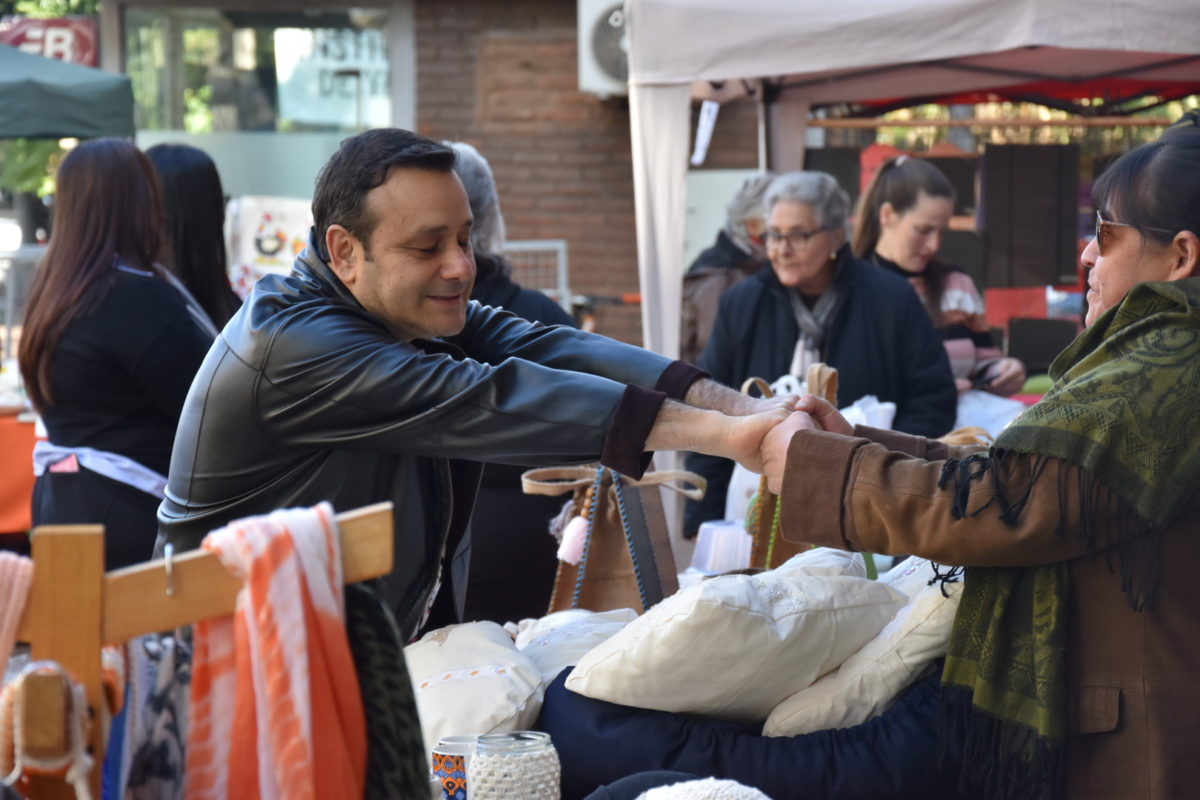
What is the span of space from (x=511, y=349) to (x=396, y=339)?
33 centimetres

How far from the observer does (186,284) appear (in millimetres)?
4074

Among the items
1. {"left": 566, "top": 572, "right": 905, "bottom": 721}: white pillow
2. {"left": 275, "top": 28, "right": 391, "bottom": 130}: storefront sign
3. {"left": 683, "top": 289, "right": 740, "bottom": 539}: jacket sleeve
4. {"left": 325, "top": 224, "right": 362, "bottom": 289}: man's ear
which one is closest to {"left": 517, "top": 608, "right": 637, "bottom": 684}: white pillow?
{"left": 566, "top": 572, "right": 905, "bottom": 721}: white pillow

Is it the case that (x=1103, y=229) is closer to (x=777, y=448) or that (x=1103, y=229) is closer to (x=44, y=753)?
(x=777, y=448)

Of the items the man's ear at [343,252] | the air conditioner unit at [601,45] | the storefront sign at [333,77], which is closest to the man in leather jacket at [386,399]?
the man's ear at [343,252]

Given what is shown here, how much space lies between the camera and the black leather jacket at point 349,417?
6.69 feet

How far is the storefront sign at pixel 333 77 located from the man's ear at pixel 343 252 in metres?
8.19

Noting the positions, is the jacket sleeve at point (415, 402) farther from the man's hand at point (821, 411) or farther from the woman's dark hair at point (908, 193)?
the woman's dark hair at point (908, 193)

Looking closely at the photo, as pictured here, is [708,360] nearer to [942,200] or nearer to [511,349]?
[942,200]

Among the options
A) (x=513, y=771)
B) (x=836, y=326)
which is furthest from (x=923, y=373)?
(x=513, y=771)

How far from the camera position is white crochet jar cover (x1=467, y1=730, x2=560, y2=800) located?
2.05 metres

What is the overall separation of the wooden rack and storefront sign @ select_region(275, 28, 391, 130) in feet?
29.8

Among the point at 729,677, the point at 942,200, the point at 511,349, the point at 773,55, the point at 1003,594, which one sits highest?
the point at 773,55

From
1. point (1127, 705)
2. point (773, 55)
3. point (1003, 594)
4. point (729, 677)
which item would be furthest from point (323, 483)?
point (773, 55)

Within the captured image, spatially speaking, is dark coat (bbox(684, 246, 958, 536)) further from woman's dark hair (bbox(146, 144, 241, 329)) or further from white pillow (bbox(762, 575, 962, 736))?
white pillow (bbox(762, 575, 962, 736))
